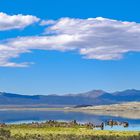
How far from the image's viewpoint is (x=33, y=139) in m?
88.1

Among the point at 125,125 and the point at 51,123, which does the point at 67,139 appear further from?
the point at 125,125

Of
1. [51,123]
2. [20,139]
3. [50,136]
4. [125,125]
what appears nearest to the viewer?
[20,139]

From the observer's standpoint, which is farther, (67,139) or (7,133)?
(7,133)

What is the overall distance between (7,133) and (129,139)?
82.0 ft

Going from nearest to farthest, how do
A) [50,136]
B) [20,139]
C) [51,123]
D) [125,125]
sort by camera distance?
[20,139] < [50,136] < [51,123] < [125,125]

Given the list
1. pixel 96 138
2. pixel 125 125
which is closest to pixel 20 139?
pixel 96 138

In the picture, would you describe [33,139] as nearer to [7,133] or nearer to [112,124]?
[7,133]

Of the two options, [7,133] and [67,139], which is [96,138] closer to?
[67,139]

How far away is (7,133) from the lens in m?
97.9

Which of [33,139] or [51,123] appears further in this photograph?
[51,123]

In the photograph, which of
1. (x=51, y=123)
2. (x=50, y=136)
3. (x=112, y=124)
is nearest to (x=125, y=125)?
(x=112, y=124)

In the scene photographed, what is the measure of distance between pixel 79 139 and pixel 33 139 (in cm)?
864

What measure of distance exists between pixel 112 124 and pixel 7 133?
64679 millimetres

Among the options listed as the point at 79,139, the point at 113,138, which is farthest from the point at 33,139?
the point at 113,138
